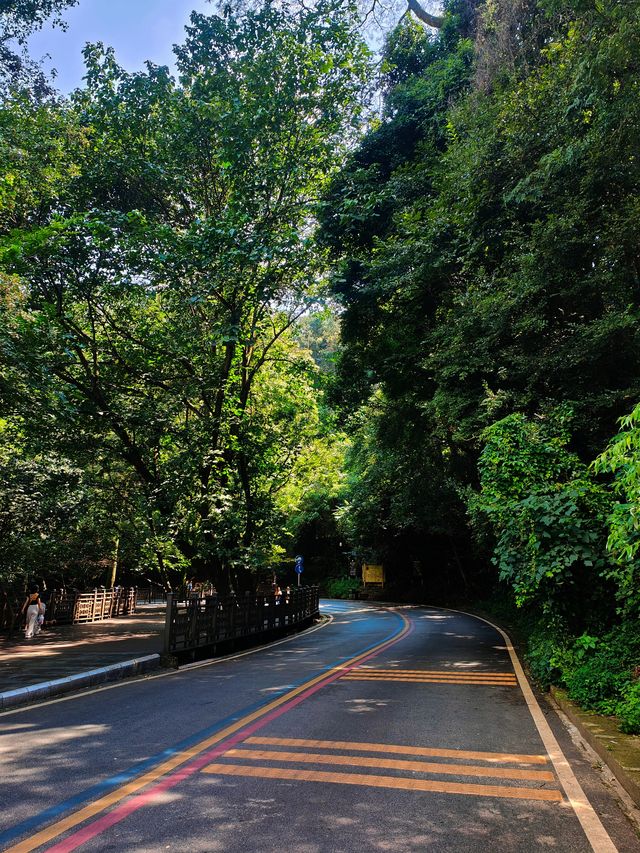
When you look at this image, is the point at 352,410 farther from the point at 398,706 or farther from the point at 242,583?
the point at 398,706

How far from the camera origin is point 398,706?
735 cm

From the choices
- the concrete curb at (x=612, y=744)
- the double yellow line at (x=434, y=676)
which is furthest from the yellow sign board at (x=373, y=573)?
the concrete curb at (x=612, y=744)

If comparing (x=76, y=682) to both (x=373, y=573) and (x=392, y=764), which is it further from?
(x=373, y=573)

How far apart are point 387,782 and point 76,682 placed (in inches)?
249

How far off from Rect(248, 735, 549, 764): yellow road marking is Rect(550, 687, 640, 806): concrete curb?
0.59m

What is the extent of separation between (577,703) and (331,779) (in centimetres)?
437

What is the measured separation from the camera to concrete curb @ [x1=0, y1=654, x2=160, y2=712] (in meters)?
7.78

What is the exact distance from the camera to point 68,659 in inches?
454

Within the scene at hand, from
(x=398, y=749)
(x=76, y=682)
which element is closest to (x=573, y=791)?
(x=398, y=749)

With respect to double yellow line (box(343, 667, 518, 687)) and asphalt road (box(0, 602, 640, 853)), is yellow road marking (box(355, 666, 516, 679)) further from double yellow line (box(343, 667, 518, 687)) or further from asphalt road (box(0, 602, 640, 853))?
asphalt road (box(0, 602, 640, 853))

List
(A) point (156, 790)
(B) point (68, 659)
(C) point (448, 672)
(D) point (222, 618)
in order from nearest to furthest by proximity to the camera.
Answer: (A) point (156, 790), (C) point (448, 672), (B) point (68, 659), (D) point (222, 618)

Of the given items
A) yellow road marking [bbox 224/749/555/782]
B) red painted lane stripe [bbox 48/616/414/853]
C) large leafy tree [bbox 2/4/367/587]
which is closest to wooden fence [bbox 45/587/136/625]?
large leafy tree [bbox 2/4/367/587]

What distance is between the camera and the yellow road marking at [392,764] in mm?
4824

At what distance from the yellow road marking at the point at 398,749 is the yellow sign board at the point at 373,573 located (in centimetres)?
3582
